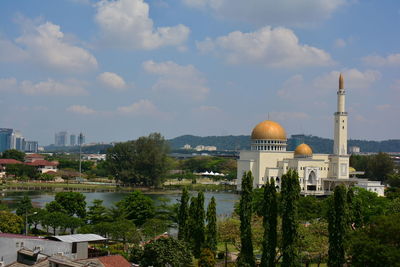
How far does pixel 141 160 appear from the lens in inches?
3091

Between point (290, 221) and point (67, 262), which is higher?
point (290, 221)

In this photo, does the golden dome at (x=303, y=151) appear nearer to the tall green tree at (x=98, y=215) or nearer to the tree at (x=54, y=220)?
the tall green tree at (x=98, y=215)

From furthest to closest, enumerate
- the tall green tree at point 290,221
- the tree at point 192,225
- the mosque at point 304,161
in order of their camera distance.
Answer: the mosque at point 304,161
the tree at point 192,225
the tall green tree at point 290,221

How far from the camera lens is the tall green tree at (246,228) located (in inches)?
867

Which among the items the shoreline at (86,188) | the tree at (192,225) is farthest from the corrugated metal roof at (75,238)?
A: the shoreline at (86,188)

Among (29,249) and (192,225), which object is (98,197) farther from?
(29,249)

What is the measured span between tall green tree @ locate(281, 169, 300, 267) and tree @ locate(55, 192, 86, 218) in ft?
60.0

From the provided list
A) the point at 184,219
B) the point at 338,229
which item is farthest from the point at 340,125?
the point at 338,229

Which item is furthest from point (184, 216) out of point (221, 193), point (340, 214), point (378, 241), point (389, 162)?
point (389, 162)

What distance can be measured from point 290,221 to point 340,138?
45209 millimetres

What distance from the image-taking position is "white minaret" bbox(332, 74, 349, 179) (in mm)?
63781

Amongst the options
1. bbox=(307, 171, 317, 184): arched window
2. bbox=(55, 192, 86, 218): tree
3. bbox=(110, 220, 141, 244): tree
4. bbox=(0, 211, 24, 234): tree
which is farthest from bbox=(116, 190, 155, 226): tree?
bbox=(307, 171, 317, 184): arched window

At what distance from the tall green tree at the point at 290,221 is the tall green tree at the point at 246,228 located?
2007 mm

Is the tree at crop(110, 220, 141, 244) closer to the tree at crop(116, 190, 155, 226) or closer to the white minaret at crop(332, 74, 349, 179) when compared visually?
the tree at crop(116, 190, 155, 226)
